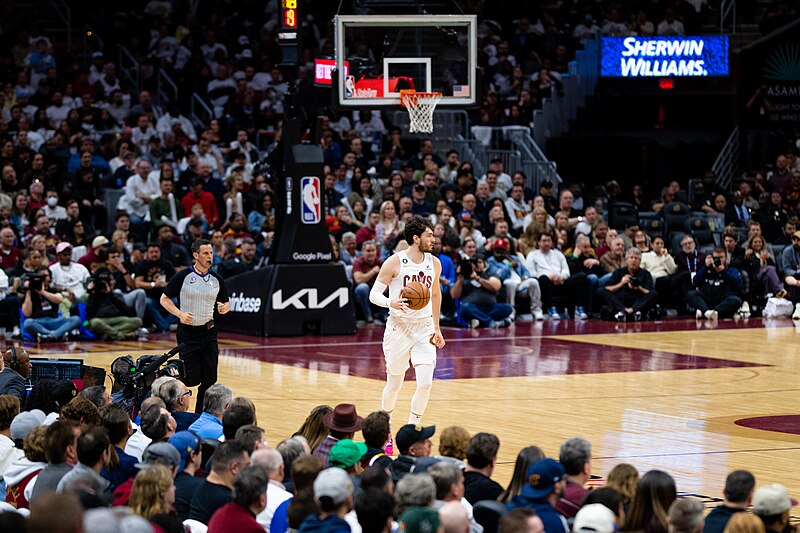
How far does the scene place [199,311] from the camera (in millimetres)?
12883

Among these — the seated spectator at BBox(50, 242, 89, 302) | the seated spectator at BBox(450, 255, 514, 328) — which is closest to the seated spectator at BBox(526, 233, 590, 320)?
the seated spectator at BBox(450, 255, 514, 328)

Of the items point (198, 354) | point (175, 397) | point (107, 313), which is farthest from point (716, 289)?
point (175, 397)

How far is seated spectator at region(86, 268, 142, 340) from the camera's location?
2045cm

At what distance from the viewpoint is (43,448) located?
820 cm

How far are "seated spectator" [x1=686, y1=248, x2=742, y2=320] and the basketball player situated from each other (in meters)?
12.6

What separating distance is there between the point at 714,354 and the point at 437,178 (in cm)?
852

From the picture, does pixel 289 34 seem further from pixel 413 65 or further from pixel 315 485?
pixel 315 485

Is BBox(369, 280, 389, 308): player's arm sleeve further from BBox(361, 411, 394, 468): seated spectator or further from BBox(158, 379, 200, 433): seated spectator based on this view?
BBox(361, 411, 394, 468): seated spectator

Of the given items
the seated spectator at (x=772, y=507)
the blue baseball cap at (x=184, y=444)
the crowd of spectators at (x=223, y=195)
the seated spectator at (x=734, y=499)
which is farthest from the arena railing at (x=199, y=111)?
the seated spectator at (x=772, y=507)

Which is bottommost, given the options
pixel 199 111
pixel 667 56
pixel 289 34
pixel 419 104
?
pixel 419 104

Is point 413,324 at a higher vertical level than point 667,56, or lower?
lower

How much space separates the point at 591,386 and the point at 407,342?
4.13m

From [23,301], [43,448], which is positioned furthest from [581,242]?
[43,448]

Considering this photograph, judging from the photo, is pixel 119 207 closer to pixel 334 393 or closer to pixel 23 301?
pixel 23 301
